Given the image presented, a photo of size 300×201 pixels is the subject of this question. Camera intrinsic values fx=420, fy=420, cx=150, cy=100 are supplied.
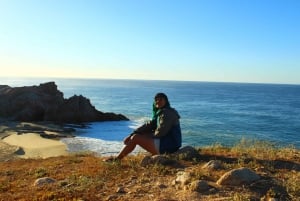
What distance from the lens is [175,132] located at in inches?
432

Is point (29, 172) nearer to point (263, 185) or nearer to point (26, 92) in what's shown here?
point (263, 185)

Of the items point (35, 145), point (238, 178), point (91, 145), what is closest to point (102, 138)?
point (91, 145)

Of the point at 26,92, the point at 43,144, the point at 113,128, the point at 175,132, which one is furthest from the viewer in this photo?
the point at 26,92

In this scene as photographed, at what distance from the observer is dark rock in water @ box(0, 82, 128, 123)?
52188mm

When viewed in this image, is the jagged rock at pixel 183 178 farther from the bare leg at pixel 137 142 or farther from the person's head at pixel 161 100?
the person's head at pixel 161 100

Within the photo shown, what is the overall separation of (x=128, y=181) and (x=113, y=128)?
37161 millimetres

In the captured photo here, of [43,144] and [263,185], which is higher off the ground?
[263,185]

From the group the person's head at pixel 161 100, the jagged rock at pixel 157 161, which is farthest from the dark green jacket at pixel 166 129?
the jagged rock at pixel 157 161

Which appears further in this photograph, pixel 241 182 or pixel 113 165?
pixel 113 165

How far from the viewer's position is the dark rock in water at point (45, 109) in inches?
2055

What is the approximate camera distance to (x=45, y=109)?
2106 inches

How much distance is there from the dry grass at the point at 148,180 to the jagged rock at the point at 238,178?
17cm

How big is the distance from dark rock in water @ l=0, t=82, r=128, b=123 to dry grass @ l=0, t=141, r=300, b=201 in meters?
41.3

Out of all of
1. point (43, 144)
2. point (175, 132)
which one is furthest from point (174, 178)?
point (43, 144)
